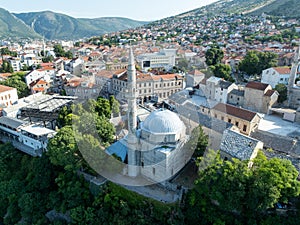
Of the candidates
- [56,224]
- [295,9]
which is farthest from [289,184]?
[295,9]

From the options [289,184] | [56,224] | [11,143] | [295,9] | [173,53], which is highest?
[295,9]

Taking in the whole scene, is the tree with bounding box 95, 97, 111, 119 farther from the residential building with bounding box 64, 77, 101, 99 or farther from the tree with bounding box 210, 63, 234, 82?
the tree with bounding box 210, 63, 234, 82

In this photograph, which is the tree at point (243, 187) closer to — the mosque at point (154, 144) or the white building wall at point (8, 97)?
the mosque at point (154, 144)

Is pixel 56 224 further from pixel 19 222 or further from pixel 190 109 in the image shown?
pixel 190 109

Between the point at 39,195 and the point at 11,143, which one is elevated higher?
the point at 11,143

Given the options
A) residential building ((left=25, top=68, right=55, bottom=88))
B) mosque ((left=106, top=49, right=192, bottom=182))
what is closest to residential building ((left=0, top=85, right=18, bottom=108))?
residential building ((left=25, top=68, right=55, bottom=88))

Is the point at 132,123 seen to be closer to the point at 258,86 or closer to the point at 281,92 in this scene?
the point at 258,86

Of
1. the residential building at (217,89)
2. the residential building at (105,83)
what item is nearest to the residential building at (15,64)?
the residential building at (105,83)
